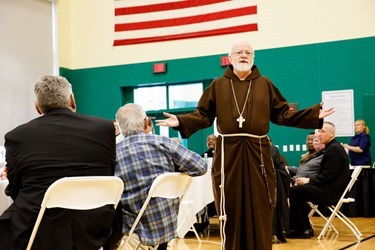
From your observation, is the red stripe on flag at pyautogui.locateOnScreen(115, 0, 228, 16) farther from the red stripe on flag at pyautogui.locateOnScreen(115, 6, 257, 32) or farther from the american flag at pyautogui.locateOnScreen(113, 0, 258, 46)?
the red stripe on flag at pyautogui.locateOnScreen(115, 6, 257, 32)

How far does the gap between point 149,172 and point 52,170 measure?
0.74 m

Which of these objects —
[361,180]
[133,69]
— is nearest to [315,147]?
[361,180]

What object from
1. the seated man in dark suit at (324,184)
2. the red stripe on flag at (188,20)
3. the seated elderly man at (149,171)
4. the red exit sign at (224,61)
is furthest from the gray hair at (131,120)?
the red stripe on flag at (188,20)

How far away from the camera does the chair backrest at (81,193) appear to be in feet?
7.26

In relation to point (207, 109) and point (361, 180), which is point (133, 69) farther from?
point (207, 109)

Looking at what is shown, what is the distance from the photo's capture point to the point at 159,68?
1174 cm

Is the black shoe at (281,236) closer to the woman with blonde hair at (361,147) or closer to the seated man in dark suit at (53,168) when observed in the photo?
the seated man in dark suit at (53,168)

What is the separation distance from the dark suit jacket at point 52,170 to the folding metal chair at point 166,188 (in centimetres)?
33

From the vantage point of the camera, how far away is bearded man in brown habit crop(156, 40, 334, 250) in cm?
336

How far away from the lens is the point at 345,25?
1005cm

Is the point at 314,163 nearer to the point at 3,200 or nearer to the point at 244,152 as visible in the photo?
the point at 244,152

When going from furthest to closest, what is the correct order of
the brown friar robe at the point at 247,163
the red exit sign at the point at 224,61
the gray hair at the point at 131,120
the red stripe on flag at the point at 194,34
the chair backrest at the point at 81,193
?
the red exit sign at the point at 224,61 → the red stripe on flag at the point at 194,34 → the brown friar robe at the point at 247,163 → the gray hair at the point at 131,120 → the chair backrest at the point at 81,193

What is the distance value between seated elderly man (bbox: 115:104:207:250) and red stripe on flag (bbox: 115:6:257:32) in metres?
8.16

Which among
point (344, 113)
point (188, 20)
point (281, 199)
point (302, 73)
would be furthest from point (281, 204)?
point (188, 20)
